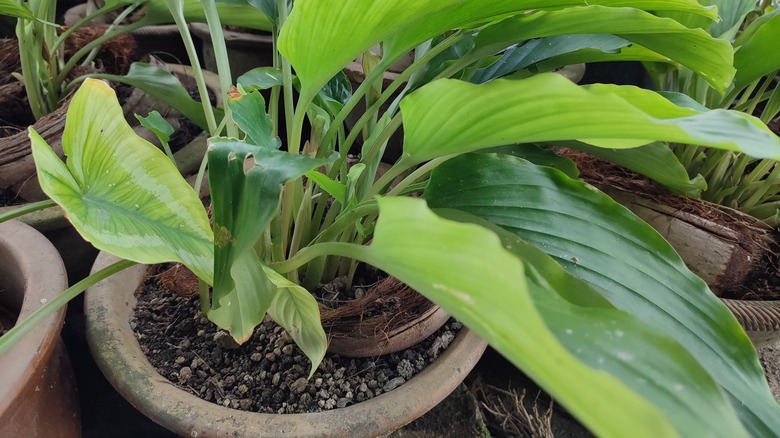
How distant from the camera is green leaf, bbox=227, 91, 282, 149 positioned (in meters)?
0.43

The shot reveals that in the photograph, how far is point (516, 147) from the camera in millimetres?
586

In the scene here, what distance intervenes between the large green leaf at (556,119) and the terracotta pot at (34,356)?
40cm

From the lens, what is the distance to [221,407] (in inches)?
20.3

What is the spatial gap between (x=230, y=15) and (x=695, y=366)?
780mm

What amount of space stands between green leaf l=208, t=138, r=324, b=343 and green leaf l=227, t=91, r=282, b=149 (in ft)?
0.12

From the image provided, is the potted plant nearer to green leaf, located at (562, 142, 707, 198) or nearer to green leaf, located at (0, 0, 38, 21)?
green leaf, located at (562, 142, 707, 198)

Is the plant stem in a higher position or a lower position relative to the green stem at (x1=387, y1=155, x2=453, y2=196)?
higher

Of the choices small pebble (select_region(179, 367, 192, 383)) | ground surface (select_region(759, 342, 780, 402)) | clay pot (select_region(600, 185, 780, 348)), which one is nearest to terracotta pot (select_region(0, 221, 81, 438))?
small pebble (select_region(179, 367, 192, 383))

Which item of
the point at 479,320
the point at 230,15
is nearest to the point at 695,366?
the point at 479,320

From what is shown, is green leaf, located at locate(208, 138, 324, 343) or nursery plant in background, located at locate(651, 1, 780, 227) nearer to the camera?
green leaf, located at locate(208, 138, 324, 343)

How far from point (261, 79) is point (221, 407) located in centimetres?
34

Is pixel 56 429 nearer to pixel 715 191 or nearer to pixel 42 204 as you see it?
pixel 42 204

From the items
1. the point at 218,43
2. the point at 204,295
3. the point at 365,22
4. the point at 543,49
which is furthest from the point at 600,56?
the point at 204,295

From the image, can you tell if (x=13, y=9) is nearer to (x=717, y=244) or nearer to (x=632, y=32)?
(x=632, y=32)
